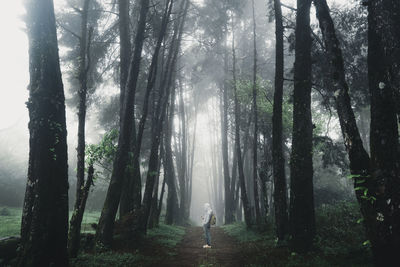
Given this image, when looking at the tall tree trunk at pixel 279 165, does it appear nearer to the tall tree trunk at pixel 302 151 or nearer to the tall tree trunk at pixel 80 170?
the tall tree trunk at pixel 302 151

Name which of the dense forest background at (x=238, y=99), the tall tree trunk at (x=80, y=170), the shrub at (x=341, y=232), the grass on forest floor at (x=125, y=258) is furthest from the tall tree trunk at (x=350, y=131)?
the tall tree trunk at (x=80, y=170)

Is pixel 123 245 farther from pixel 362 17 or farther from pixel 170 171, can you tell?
pixel 362 17

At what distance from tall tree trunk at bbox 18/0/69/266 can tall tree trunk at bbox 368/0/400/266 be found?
15.4ft

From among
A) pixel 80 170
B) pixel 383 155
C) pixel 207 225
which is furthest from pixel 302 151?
pixel 80 170

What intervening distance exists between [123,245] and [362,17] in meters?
13.4

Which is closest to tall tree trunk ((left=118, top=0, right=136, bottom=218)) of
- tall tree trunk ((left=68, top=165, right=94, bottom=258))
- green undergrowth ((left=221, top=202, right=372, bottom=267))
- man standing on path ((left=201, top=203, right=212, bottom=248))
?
man standing on path ((left=201, top=203, right=212, bottom=248))

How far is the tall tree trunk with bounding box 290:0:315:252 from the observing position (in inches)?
274

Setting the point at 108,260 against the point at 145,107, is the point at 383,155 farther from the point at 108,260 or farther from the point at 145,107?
the point at 145,107

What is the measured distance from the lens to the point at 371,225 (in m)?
3.38

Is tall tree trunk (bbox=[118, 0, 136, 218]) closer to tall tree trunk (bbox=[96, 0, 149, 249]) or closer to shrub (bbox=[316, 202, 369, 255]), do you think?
tall tree trunk (bbox=[96, 0, 149, 249])

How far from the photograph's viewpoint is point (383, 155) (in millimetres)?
3330

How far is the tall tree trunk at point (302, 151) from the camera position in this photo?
6.96 m

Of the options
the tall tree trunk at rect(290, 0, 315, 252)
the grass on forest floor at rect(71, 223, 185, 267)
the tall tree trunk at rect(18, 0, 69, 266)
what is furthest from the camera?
the tall tree trunk at rect(290, 0, 315, 252)

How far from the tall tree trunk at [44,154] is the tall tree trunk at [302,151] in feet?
18.6
